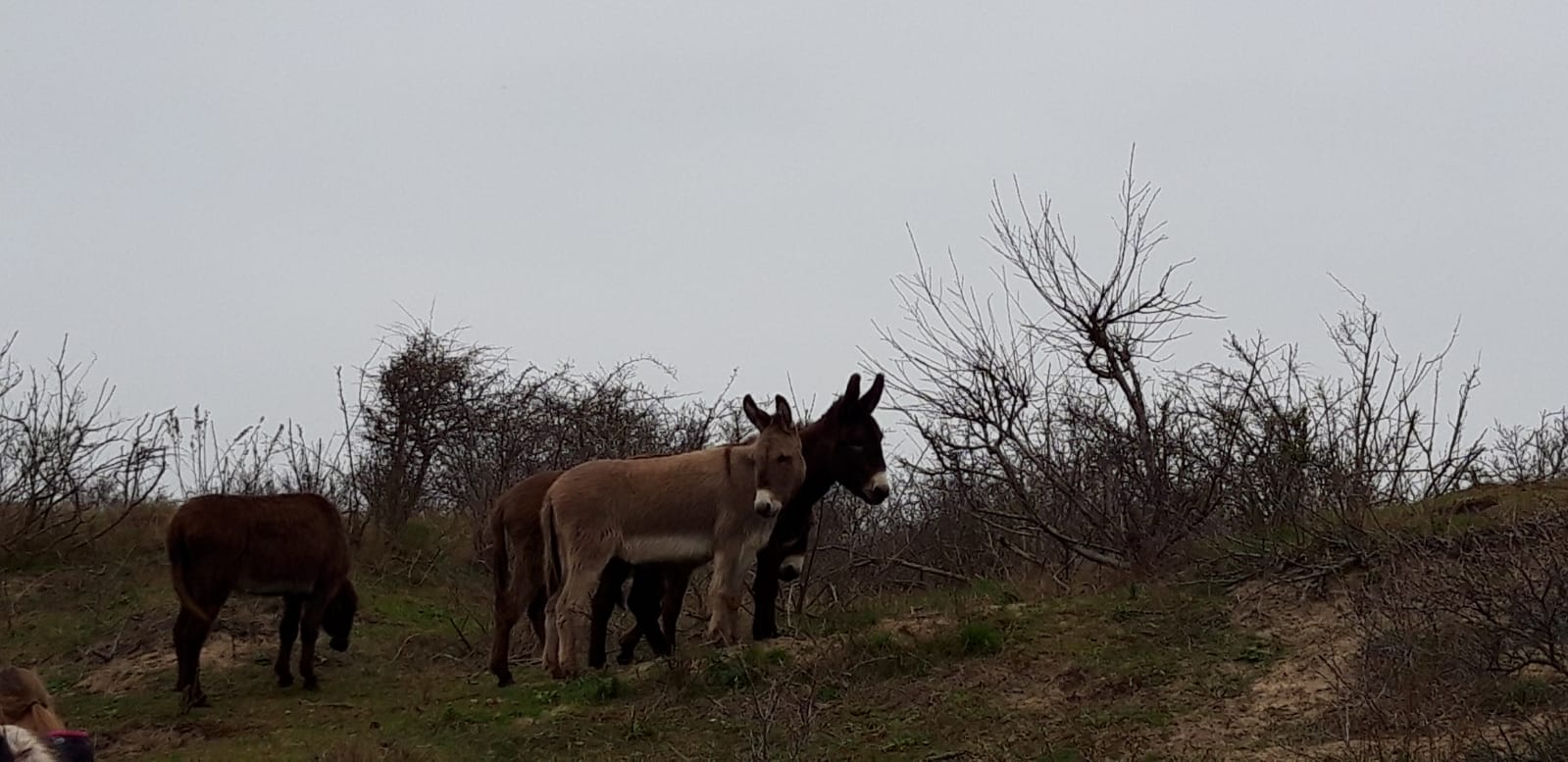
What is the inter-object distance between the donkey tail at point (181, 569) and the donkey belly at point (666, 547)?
391 centimetres

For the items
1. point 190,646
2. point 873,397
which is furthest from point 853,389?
→ point 190,646

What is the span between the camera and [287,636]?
44.9ft

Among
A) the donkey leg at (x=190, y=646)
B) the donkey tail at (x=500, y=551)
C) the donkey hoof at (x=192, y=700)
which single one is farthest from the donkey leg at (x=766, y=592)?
the donkey hoof at (x=192, y=700)

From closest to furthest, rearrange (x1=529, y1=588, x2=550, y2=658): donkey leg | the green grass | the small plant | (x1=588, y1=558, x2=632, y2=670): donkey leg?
the green grass
the small plant
(x1=588, y1=558, x2=632, y2=670): donkey leg
(x1=529, y1=588, x2=550, y2=658): donkey leg

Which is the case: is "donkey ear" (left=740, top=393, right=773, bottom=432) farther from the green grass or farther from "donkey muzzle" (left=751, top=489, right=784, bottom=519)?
the green grass

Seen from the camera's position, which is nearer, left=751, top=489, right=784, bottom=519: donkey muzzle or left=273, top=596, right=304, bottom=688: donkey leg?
left=751, top=489, right=784, bottom=519: donkey muzzle

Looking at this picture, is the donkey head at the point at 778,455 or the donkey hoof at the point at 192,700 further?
the donkey hoof at the point at 192,700

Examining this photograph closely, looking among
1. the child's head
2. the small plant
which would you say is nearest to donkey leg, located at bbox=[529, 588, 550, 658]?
the small plant

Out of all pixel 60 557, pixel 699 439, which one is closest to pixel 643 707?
pixel 699 439

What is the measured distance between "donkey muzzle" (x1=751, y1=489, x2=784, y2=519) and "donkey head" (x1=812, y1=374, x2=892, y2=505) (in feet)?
3.38

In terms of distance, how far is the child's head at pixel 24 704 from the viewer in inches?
276

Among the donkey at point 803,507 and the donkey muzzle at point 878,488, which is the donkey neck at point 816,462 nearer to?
the donkey at point 803,507

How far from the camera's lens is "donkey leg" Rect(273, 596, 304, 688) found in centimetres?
1364

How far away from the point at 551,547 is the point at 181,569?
345 cm
